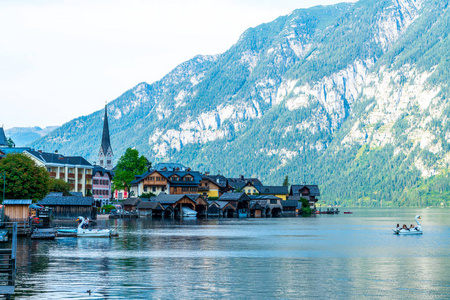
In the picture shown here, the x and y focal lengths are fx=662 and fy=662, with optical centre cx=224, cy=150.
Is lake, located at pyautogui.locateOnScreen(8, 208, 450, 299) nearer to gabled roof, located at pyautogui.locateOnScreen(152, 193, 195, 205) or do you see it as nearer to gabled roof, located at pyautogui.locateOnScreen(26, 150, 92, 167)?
gabled roof, located at pyautogui.locateOnScreen(26, 150, 92, 167)

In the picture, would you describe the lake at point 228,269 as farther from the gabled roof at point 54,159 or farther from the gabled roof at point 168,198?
the gabled roof at point 168,198

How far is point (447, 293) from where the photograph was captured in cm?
4703

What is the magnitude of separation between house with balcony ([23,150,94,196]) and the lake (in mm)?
84560

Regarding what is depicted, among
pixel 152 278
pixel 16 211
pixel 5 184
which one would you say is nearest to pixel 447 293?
pixel 152 278

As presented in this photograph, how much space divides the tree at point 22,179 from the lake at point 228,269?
69.7ft

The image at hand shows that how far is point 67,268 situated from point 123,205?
13891 cm

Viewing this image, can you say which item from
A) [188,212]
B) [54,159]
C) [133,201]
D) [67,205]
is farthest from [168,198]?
[67,205]

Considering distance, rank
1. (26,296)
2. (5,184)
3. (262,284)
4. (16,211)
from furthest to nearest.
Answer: (5,184) < (16,211) < (262,284) < (26,296)

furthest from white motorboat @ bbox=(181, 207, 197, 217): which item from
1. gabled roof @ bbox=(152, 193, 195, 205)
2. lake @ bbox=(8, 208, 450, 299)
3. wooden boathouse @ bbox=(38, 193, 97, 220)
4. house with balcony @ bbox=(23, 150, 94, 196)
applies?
lake @ bbox=(8, 208, 450, 299)

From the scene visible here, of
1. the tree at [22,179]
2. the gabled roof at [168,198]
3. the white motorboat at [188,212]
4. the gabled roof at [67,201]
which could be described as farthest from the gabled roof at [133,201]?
the tree at [22,179]

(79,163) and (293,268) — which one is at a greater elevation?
(79,163)

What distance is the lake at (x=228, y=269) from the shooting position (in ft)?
152

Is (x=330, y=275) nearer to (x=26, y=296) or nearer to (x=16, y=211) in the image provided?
(x=26, y=296)

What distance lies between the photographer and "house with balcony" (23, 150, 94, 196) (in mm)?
171462
